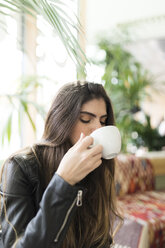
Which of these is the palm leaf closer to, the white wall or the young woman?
the young woman

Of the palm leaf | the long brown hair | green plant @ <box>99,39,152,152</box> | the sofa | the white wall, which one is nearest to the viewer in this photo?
the palm leaf

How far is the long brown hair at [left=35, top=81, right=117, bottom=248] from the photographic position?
949 mm

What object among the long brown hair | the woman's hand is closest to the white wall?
the long brown hair

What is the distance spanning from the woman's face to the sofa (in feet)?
1.50

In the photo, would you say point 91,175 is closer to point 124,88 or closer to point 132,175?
point 132,175

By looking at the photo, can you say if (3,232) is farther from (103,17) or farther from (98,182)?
(103,17)

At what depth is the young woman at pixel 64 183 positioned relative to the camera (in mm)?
714

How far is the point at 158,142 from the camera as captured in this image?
3682 mm

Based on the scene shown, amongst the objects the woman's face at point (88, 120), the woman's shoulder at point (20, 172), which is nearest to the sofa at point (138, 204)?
the woman's face at point (88, 120)

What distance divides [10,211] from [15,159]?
0.52ft

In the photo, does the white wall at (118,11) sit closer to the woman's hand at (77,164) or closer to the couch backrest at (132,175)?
the couch backrest at (132,175)

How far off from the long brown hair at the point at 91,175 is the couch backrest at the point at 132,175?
1477mm

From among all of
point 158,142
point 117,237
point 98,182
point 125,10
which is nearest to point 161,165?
point 158,142

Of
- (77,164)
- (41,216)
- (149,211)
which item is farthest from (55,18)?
(149,211)
